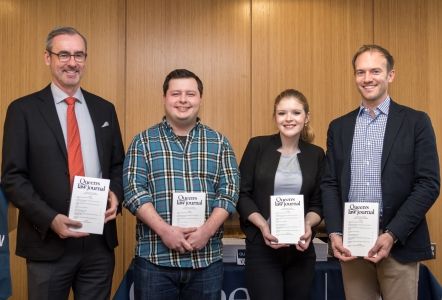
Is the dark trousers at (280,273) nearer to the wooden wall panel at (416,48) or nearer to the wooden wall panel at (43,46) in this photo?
the wooden wall panel at (43,46)

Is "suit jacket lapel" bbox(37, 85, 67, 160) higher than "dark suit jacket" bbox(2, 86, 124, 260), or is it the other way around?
"suit jacket lapel" bbox(37, 85, 67, 160)

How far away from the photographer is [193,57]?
381 cm

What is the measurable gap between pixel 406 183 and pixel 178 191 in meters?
1.01

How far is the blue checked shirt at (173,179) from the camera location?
208 centimetres

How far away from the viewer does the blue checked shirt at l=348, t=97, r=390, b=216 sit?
7.07 feet

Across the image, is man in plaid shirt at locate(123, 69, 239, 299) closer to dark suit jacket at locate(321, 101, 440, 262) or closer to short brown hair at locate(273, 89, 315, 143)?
short brown hair at locate(273, 89, 315, 143)

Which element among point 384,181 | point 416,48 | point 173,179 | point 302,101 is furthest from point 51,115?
point 416,48

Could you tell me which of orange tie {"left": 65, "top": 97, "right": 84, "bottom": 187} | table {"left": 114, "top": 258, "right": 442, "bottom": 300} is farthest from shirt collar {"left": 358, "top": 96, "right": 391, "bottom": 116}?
orange tie {"left": 65, "top": 97, "right": 84, "bottom": 187}

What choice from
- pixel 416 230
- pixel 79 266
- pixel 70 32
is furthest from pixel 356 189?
pixel 70 32

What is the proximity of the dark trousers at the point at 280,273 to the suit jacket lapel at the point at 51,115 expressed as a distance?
991 mm

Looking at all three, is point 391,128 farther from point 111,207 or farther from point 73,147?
point 73,147

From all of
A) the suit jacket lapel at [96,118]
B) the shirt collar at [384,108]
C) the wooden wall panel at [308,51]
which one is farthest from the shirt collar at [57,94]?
the wooden wall panel at [308,51]

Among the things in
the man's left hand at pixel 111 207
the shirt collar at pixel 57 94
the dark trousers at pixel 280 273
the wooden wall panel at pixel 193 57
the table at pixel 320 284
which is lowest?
the table at pixel 320 284

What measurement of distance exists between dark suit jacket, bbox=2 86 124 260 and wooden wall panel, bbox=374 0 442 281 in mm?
2773
